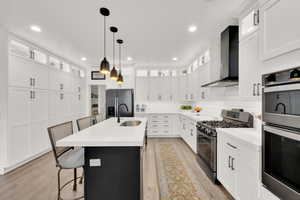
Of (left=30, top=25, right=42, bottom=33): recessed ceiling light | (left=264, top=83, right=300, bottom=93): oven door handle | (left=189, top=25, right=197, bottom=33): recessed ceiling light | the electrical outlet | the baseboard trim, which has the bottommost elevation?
the baseboard trim

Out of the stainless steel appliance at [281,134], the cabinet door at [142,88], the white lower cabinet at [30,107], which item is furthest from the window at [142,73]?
the stainless steel appliance at [281,134]

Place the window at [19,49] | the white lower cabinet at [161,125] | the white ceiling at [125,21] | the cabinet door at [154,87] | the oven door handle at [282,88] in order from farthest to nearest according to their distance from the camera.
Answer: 1. the cabinet door at [154,87]
2. the white lower cabinet at [161,125]
3. the window at [19,49]
4. the white ceiling at [125,21]
5. the oven door handle at [282,88]

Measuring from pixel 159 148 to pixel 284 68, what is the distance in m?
3.50

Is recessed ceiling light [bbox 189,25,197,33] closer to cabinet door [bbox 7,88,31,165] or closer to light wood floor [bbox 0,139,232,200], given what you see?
light wood floor [bbox 0,139,232,200]

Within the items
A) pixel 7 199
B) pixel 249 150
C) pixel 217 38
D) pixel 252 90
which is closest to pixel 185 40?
pixel 217 38

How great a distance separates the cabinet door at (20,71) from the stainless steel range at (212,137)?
3.90 metres

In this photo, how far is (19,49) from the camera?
312cm

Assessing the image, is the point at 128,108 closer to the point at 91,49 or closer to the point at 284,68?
the point at 91,49

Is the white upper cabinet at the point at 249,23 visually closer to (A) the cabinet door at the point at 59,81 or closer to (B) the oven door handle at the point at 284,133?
(B) the oven door handle at the point at 284,133

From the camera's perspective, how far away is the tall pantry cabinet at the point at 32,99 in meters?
2.88

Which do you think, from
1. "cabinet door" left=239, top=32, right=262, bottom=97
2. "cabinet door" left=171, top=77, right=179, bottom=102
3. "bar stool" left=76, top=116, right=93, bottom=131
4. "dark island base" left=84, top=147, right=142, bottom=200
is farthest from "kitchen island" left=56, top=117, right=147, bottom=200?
"cabinet door" left=171, top=77, right=179, bottom=102

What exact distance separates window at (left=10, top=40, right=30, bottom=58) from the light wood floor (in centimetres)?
242

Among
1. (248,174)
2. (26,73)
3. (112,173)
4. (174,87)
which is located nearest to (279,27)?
(248,174)

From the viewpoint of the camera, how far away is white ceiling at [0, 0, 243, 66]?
2.06 metres
